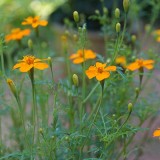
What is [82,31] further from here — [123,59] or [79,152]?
[123,59]

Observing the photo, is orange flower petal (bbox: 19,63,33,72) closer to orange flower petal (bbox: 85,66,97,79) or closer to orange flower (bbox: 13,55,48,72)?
orange flower (bbox: 13,55,48,72)

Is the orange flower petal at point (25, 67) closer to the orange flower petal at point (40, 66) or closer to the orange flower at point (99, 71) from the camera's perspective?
the orange flower petal at point (40, 66)

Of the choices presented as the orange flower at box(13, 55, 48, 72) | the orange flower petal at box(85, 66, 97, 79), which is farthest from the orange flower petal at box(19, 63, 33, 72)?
the orange flower petal at box(85, 66, 97, 79)

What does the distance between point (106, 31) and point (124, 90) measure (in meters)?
0.32

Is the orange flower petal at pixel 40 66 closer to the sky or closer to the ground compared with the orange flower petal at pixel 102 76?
closer to the sky

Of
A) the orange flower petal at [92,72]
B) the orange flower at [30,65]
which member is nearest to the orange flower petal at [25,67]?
the orange flower at [30,65]

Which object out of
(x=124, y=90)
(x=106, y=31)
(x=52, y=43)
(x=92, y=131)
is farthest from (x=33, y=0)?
(x=92, y=131)

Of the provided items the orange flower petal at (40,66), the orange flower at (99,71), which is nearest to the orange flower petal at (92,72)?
the orange flower at (99,71)

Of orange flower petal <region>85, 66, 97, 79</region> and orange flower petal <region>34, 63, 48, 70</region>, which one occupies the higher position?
orange flower petal <region>34, 63, 48, 70</region>

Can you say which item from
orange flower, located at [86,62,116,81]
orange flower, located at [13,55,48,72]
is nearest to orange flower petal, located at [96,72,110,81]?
orange flower, located at [86,62,116,81]

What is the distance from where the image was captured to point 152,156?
1990 millimetres

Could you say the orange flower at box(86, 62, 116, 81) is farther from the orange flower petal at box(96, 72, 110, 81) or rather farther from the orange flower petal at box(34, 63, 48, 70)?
the orange flower petal at box(34, 63, 48, 70)

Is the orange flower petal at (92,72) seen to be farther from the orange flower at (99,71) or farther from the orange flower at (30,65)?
the orange flower at (30,65)

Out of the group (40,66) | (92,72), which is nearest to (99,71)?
(92,72)
